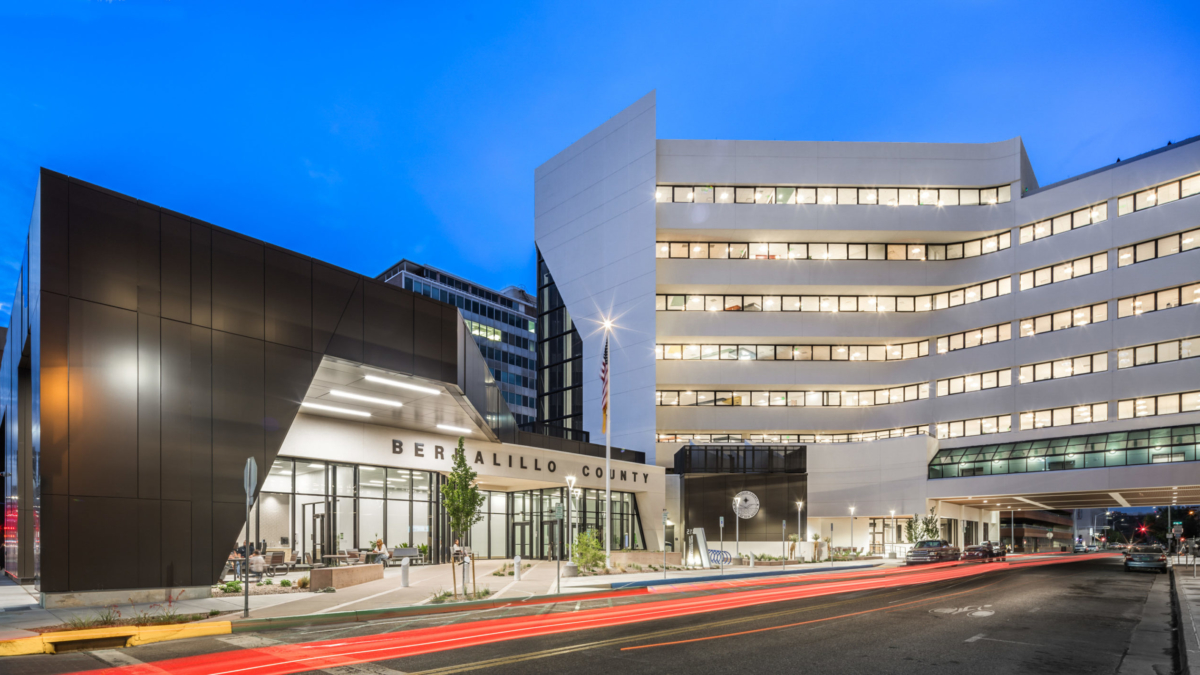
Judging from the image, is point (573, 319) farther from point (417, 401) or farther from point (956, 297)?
point (417, 401)

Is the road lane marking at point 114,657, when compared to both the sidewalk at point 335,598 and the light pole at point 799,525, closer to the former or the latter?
the sidewalk at point 335,598

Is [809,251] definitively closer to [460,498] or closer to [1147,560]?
[1147,560]

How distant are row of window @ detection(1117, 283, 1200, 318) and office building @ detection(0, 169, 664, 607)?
4673 cm

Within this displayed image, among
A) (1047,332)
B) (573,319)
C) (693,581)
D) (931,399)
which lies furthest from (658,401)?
(693,581)

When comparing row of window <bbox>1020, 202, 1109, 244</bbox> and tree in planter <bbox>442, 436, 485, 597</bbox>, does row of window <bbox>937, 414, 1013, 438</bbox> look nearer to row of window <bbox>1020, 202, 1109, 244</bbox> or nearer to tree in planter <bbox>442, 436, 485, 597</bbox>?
row of window <bbox>1020, 202, 1109, 244</bbox>

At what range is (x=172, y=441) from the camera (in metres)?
18.8

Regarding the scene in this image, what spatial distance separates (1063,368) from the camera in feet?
184

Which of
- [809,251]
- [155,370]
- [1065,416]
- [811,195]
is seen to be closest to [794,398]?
[809,251]

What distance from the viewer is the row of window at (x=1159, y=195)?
168 feet

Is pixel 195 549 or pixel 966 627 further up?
pixel 195 549

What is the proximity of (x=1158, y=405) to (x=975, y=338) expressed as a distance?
1295 cm

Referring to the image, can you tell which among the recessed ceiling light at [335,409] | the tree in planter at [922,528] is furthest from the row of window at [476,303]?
the recessed ceiling light at [335,409]

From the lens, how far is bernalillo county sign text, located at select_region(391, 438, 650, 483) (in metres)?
32.9

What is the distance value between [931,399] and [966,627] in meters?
49.9
